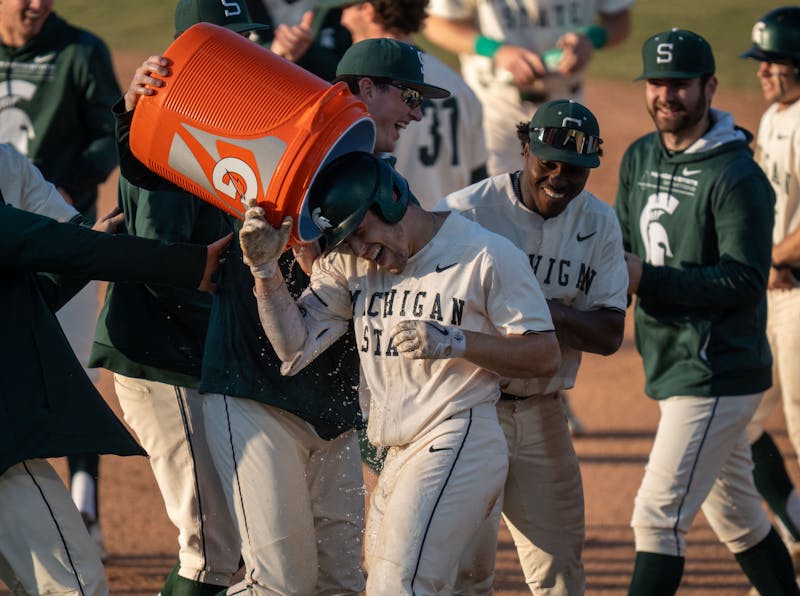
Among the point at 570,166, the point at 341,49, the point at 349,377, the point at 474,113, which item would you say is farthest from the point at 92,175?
the point at 570,166

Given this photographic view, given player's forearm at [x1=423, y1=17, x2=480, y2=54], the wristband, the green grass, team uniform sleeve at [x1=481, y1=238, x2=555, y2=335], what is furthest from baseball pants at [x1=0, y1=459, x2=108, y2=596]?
the green grass

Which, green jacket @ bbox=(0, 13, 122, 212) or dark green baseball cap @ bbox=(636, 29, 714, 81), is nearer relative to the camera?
dark green baseball cap @ bbox=(636, 29, 714, 81)

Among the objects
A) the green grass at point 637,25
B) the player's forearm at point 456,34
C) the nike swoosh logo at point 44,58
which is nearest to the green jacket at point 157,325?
the nike swoosh logo at point 44,58

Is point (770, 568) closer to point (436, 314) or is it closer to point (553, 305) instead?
point (553, 305)

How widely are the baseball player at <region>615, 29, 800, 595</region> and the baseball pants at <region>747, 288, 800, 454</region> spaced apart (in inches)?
23.1

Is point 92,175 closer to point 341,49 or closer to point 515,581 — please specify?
point 341,49

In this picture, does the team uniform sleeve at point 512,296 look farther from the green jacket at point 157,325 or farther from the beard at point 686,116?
the beard at point 686,116

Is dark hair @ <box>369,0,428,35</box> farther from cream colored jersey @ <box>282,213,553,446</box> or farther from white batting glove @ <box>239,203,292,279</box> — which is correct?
white batting glove @ <box>239,203,292,279</box>

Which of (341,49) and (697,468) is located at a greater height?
(341,49)

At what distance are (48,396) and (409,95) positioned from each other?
4.90 feet

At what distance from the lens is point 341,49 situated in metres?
7.24

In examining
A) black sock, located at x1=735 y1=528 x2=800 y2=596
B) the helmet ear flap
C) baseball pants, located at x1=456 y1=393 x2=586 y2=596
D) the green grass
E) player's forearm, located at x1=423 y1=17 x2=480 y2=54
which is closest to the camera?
the helmet ear flap

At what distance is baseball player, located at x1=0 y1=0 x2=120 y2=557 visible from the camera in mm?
6961

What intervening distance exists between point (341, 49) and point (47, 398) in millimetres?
3418
